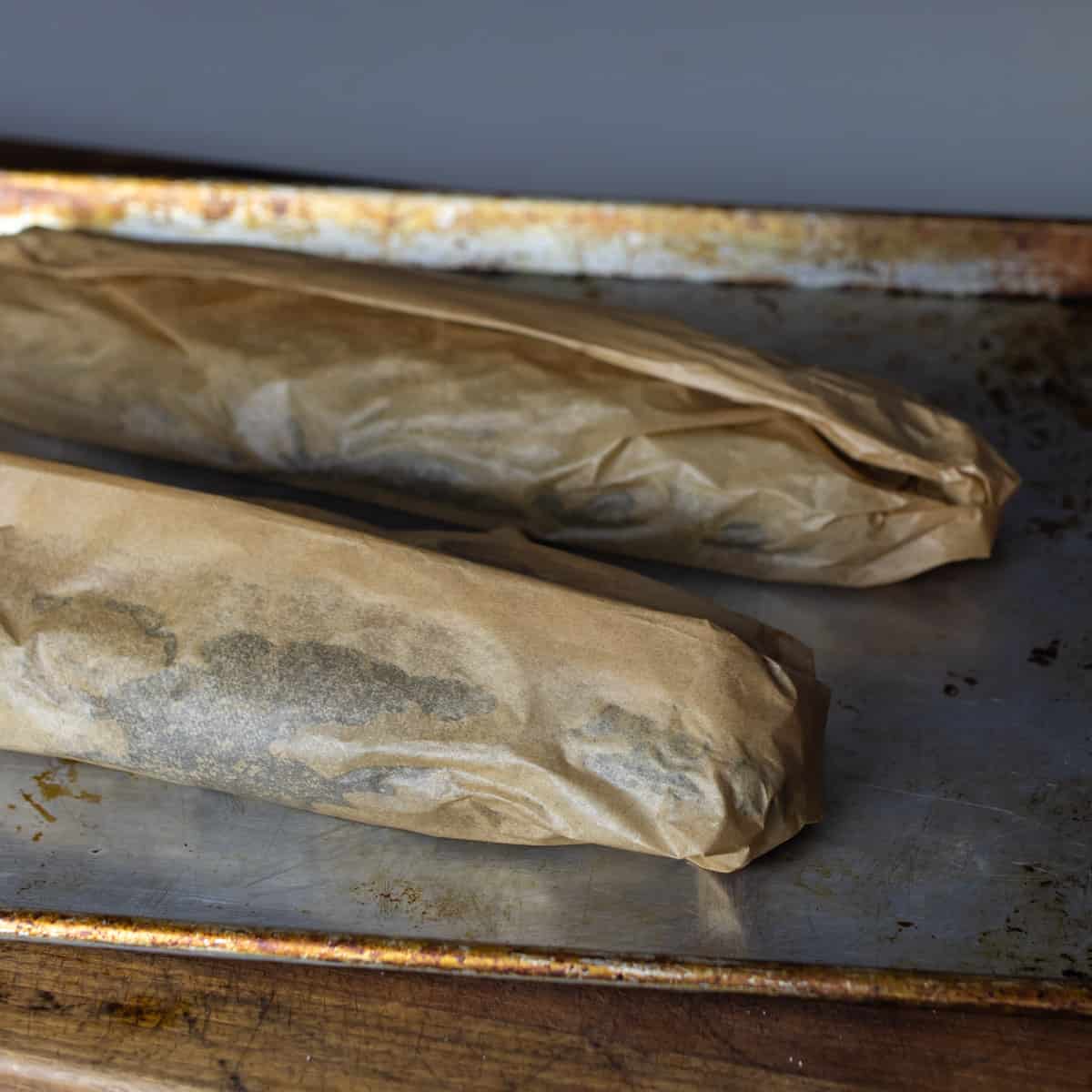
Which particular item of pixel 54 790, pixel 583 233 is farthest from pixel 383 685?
pixel 583 233

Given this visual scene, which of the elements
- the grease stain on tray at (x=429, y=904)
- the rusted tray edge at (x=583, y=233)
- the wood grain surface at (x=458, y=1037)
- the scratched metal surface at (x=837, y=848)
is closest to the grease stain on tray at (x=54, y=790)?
the scratched metal surface at (x=837, y=848)

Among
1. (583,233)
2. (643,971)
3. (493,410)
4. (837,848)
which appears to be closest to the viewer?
(643,971)

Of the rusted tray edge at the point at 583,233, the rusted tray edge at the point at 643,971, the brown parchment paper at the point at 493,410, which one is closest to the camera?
the rusted tray edge at the point at 643,971

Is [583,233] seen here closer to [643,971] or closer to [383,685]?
[383,685]

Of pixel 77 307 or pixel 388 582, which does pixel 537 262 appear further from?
pixel 388 582

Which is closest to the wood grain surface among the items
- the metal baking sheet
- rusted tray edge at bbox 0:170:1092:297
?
the metal baking sheet

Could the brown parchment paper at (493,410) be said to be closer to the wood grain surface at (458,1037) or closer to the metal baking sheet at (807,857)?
the metal baking sheet at (807,857)

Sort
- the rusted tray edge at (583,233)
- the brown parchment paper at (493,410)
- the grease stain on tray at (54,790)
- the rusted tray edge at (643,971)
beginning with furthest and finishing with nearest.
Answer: the rusted tray edge at (583,233) → the brown parchment paper at (493,410) → the grease stain on tray at (54,790) → the rusted tray edge at (643,971)
